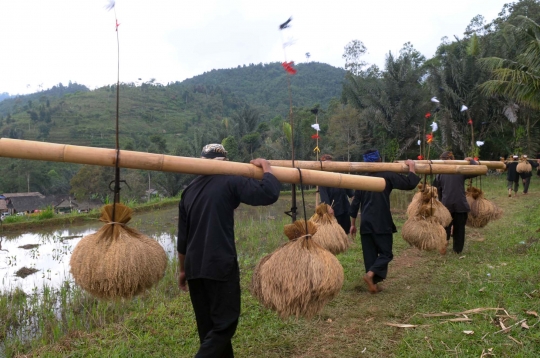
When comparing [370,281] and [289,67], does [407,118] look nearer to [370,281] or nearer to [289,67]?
[370,281]

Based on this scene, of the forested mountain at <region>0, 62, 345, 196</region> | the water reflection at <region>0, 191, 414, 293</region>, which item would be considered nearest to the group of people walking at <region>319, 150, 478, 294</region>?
the water reflection at <region>0, 191, 414, 293</region>

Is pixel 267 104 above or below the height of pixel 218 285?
above

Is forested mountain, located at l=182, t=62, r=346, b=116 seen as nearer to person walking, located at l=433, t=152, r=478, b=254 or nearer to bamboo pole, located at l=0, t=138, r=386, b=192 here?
person walking, located at l=433, t=152, r=478, b=254

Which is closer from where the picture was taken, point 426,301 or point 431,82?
point 426,301

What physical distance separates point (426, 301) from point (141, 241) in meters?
3.31

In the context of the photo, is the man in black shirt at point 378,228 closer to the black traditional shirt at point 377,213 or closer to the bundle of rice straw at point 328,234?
the black traditional shirt at point 377,213

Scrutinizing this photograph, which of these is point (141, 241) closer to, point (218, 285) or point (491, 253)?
point (218, 285)

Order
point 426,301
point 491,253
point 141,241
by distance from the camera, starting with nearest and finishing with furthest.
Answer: point 141,241, point 426,301, point 491,253

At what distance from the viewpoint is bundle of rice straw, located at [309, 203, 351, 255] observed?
4.52m

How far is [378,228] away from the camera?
4918mm

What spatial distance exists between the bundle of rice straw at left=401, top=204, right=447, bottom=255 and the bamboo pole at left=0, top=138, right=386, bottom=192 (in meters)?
2.12

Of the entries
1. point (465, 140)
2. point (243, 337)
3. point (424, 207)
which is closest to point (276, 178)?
point (243, 337)

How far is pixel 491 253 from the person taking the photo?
21.3ft

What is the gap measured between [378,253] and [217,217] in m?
2.93
